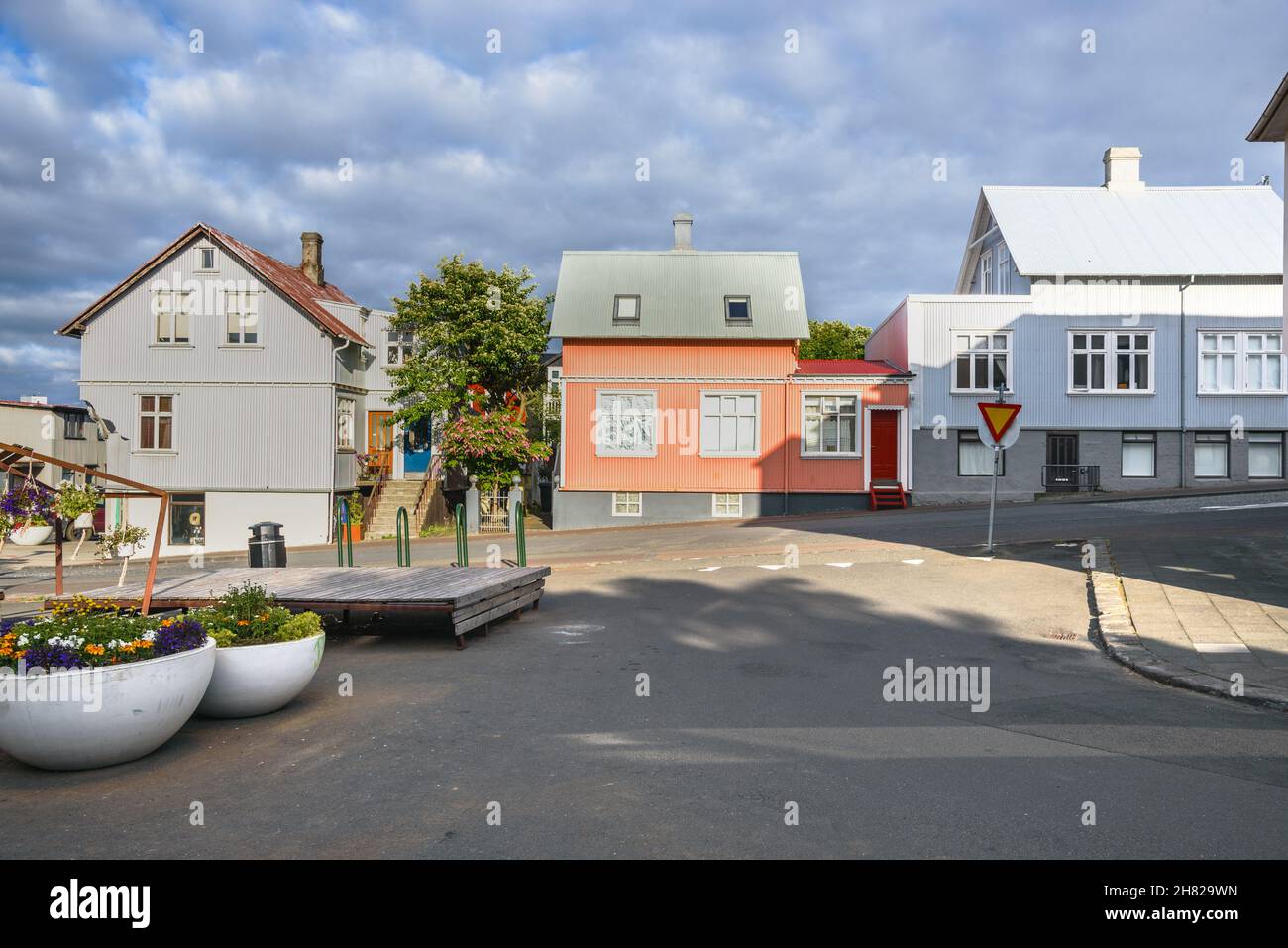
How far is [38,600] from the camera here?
1622cm

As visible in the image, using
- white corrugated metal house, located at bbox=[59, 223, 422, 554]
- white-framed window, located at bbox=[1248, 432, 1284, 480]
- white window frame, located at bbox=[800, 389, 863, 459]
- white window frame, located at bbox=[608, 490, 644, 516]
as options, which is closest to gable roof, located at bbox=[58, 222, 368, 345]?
white corrugated metal house, located at bbox=[59, 223, 422, 554]

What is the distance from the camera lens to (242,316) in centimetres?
3134

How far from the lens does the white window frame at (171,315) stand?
102ft

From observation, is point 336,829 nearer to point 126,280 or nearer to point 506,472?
point 506,472

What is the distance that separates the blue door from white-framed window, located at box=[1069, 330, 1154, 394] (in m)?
23.1

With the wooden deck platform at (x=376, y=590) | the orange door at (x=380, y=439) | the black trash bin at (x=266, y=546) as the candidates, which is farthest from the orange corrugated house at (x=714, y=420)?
the wooden deck platform at (x=376, y=590)

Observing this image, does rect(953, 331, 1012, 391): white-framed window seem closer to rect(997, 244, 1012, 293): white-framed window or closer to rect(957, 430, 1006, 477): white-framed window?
rect(957, 430, 1006, 477): white-framed window

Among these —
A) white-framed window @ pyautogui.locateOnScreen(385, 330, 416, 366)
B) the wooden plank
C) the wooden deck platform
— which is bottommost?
the wooden plank

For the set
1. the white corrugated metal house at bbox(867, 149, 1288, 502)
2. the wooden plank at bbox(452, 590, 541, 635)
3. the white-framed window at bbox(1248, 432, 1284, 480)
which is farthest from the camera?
the white-framed window at bbox(1248, 432, 1284, 480)

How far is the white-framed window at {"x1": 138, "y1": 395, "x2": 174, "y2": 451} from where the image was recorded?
31.3 meters

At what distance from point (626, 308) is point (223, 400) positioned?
538 inches

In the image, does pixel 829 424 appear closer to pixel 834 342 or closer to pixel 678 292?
pixel 678 292

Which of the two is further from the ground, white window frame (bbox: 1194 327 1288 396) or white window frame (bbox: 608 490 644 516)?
white window frame (bbox: 1194 327 1288 396)

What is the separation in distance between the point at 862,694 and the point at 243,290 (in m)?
28.5
